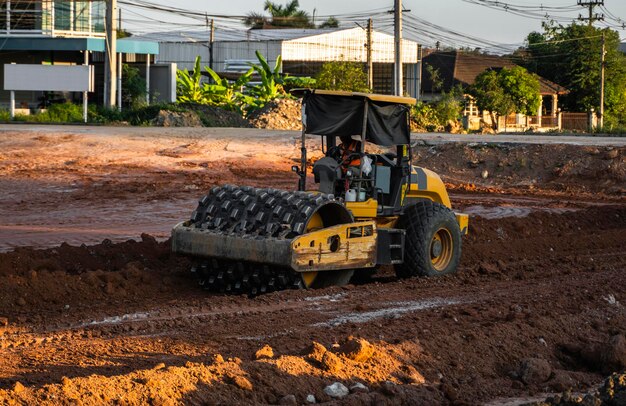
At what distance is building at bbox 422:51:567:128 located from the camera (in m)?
68.2

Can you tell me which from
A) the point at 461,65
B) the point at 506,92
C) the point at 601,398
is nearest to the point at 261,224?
the point at 601,398

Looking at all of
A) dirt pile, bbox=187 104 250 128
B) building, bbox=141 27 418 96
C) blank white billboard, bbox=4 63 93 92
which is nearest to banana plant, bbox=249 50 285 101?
dirt pile, bbox=187 104 250 128

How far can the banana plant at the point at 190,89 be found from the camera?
157 ft

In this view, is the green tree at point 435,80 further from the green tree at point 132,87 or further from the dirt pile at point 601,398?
the dirt pile at point 601,398

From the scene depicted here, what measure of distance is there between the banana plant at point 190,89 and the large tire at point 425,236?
33.8 metres

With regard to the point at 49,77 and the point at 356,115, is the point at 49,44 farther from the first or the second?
the point at 356,115

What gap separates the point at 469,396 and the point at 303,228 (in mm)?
3616

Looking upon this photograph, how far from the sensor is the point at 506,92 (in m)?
63.5

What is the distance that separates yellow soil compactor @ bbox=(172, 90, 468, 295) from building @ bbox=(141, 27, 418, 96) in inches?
2125

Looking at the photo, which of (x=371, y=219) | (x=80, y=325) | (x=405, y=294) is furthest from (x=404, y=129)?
(x=80, y=325)

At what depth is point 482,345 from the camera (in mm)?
9578

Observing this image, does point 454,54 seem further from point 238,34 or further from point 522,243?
point 522,243

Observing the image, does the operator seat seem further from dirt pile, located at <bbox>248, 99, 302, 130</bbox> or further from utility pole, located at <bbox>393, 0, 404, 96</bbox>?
utility pole, located at <bbox>393, 0, 404, 96</bbox>

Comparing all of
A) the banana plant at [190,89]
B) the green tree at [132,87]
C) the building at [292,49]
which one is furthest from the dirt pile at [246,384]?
the building at [292,49]
